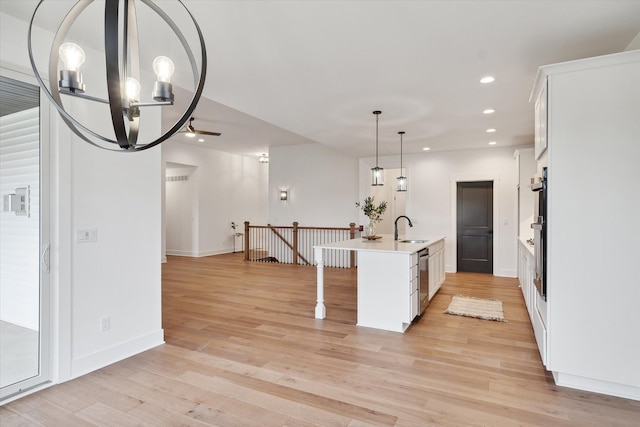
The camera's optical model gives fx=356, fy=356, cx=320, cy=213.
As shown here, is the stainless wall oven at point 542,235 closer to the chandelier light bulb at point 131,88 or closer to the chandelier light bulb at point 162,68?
the chandelier light bulb at point 162,68

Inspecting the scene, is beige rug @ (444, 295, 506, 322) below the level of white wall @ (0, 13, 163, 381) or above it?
below

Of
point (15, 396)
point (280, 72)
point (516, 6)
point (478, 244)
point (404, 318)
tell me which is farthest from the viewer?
point (478, 244)

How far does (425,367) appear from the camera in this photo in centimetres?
303

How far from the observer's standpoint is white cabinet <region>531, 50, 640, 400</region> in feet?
8.13

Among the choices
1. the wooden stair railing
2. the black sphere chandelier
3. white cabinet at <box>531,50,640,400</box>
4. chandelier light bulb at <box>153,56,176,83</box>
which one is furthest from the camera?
the wooden stair railing

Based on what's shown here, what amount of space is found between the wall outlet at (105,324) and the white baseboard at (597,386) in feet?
12.0

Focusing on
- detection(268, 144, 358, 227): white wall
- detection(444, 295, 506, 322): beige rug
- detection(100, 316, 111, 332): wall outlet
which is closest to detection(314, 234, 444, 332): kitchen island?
detection(444, 295, 506, 322): beige rug

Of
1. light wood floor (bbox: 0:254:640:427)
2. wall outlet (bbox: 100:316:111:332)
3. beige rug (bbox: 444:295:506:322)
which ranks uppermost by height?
wall outlet (bbox: 100:316:111:332)

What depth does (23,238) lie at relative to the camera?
2812 millimetres

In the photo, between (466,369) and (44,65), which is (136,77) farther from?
(466,369)

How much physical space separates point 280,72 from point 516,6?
2.00 metres

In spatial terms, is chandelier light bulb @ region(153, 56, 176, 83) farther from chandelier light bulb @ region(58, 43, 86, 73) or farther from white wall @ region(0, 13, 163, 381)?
white wall @ region(0, 13, 163, 381)

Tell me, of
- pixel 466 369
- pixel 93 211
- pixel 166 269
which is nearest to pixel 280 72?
pixel 93 211

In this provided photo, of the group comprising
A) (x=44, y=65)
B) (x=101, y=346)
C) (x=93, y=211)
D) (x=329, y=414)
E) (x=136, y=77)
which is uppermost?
(x=44, y=65)
